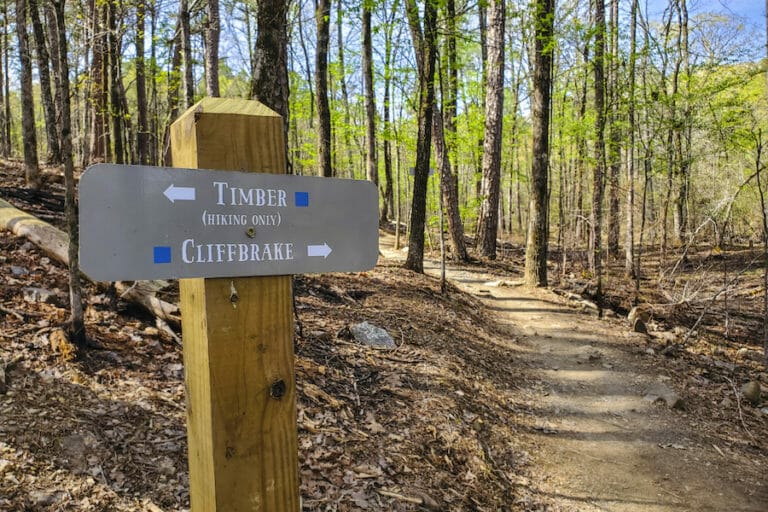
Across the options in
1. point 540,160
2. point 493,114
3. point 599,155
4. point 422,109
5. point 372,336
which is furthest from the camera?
point 493,114

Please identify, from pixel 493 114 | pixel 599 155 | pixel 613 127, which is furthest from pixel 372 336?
pixel 493 114

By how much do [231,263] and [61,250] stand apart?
4.78m

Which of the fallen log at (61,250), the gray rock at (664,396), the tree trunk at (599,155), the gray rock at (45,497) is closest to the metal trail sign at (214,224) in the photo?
the gray rock at (45,497)

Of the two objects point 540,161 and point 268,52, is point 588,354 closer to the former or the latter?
point 540,161

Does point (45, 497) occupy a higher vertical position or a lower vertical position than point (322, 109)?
lower

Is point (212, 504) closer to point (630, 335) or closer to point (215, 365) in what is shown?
point (215, 365)

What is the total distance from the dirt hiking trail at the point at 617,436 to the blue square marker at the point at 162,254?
3722 mm

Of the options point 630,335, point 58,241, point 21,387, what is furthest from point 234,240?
point 630,335

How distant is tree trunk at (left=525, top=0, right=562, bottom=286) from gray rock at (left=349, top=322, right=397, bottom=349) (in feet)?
18.9

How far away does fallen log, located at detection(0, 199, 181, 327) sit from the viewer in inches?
178

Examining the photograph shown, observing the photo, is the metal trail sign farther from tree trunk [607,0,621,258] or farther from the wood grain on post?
tree trunk [607,0,621,258]

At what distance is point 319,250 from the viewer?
156 cm

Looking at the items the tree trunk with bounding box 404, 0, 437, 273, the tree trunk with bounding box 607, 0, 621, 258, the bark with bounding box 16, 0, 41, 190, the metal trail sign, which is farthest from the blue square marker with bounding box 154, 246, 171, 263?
the bark with bounding box 16, 0, 41, 190

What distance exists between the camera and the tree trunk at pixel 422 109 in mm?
8438
